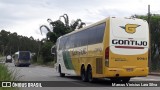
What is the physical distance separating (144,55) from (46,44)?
52.9 meters

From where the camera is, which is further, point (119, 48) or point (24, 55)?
point (24, 55)

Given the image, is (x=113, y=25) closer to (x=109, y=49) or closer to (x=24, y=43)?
(x=109, y=49)

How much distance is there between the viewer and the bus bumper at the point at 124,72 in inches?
779

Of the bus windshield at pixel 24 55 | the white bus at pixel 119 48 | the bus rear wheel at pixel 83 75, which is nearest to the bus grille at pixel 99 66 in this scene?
the white bus at pixel 119 48

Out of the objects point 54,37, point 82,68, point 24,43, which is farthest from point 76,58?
point 24,43

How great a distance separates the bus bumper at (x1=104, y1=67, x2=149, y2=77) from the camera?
19781 mm

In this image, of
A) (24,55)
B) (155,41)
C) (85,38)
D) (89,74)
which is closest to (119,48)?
(89,74)

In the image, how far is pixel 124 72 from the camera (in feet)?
66.0

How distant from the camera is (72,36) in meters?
26.9

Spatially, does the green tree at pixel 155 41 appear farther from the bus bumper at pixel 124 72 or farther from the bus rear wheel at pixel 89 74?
the bus bumper at pixel 124 72

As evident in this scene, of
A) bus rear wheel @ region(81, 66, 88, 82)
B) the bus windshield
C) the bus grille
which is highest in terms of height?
the bus windshield

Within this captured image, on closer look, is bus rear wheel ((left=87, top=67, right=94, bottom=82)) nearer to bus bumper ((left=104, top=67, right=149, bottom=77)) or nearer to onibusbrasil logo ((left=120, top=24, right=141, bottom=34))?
bus bumper ((left=104, top=67, right=149, bottom=77))

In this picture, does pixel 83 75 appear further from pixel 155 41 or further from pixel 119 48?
pixel 155 41

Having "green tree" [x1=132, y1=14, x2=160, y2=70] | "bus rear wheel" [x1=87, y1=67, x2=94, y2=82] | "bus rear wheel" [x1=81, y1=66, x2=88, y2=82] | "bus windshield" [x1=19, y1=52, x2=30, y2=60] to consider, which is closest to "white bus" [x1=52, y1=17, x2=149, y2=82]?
"bus rear wheel" [x1=87, y1=67, x2=94, y2=82]
